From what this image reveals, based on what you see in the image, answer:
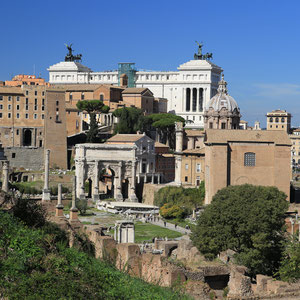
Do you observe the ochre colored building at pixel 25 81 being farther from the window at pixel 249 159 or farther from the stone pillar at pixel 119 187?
the window at pixel 249 159

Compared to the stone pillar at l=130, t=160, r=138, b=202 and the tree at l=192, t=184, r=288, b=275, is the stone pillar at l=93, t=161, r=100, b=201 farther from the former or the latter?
the tree at l=192, t=184, r=288, b=275

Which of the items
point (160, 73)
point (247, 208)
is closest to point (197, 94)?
point (160, 73)

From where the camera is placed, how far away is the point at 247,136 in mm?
51750

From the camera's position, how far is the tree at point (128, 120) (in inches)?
2867

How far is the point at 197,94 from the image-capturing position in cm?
9500

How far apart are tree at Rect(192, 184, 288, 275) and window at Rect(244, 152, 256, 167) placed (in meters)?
19.0

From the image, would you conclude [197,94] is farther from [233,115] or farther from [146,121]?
[233,115]

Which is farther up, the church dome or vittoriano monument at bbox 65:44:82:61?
vittoriano monument at bbox 65:44:82:61

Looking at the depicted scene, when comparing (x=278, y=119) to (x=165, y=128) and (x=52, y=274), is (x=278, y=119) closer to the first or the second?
(x=165, y=128)

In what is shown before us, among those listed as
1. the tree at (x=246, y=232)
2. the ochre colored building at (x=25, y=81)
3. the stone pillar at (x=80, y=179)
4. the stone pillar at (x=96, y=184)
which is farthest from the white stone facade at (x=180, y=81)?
the tree at (x=246, y=232)

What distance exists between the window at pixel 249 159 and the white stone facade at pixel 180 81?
38.1m

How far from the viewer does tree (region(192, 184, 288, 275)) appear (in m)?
28.1

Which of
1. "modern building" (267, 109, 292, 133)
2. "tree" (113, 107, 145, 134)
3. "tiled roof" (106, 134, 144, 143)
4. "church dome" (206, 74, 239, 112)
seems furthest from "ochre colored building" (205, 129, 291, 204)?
"modern building" (267, 109, 292, 133)

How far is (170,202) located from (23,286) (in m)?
40.4
